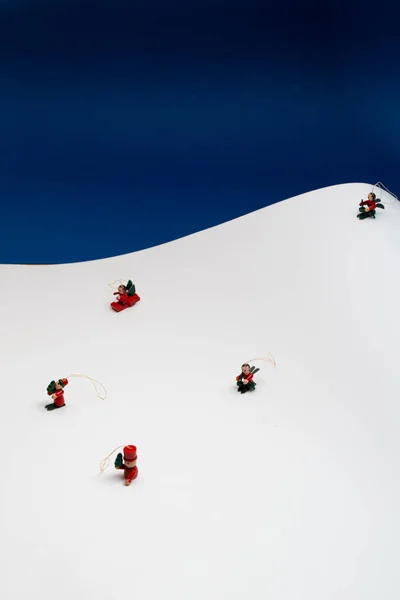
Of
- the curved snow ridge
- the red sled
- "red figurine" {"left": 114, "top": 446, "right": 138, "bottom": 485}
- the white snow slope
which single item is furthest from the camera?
the curved snow ridge

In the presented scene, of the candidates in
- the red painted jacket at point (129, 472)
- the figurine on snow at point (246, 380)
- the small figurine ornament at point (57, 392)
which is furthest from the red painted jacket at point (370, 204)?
the red painted jacket at point (129, 472)

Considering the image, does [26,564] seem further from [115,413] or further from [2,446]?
[115,413]

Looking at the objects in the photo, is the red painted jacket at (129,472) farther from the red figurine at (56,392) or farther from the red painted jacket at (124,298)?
the red painted jacket at (124,298)

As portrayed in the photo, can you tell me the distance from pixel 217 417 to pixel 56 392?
0.56 meters

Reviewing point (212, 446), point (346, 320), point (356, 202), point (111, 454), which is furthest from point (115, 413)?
point (356, 202)

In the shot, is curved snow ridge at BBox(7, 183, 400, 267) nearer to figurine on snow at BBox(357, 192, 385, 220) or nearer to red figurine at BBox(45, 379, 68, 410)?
figurine on snow at BBox(357, 192, 385, 220)

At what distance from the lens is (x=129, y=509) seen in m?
1.88

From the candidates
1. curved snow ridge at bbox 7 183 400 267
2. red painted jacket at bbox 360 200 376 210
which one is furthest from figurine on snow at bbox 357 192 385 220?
curved snow ridge at bbox 7 183 400 267

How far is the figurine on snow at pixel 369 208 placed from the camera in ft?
10.0

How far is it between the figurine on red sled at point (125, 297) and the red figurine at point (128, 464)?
1.00 meters

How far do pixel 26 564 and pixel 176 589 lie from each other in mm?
397

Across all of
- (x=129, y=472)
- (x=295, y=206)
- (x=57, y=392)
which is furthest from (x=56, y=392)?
(x=295, y=206)

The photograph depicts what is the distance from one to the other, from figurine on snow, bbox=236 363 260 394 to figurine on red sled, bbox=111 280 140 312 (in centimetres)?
72

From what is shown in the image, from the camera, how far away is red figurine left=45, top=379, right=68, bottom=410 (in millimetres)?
2252
